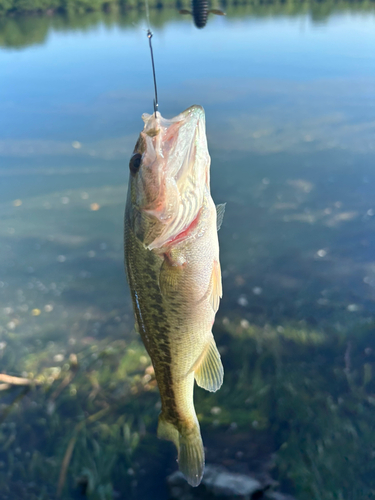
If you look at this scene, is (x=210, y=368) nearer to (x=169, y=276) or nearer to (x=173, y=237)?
(x=169, y=276)

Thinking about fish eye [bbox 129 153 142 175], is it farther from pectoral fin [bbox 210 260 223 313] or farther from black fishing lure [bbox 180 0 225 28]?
black fishing lure [bbox 180 0 225 28]

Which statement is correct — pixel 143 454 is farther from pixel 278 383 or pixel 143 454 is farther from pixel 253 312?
pixel 253 312

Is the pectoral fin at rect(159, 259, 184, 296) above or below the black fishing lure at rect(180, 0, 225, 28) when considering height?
below

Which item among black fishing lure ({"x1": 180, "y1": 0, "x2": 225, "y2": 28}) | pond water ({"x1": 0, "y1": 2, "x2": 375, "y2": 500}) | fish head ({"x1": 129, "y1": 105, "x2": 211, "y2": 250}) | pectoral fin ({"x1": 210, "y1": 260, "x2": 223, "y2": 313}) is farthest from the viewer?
pond water ({"x1": 0, "y1": 2, "x2": 375, "y2": 500})

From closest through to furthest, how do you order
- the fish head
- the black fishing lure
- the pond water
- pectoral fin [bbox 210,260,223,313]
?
the fish head, pectoral fin [bbox 210,260,223,313], the black fishing lure, the pond water

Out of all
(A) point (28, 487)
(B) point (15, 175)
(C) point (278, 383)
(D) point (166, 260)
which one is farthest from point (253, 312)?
(B) point (15, 175)

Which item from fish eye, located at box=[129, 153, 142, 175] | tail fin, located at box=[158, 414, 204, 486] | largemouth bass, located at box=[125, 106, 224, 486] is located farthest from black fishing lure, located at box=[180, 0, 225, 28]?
tail fin, located at box=[158, 414, 204, 486]
